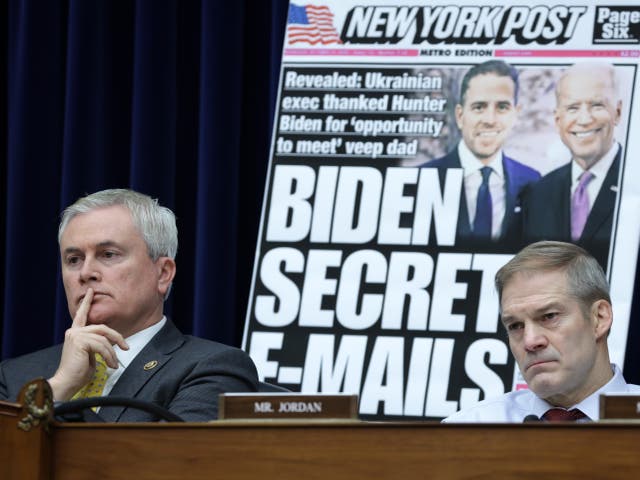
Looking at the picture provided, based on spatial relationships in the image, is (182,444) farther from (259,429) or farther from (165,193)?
(165,193)

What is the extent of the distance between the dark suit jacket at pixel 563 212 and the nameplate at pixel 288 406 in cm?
180

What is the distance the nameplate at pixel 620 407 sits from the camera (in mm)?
1615

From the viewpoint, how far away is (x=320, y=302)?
3576mm

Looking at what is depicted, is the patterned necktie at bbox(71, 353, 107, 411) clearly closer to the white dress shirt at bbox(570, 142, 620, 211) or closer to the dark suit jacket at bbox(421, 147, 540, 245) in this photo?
the dark suit jacket at bbox(421, 147, 540, 245)

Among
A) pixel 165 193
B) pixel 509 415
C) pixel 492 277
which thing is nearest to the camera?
pixel 509 415

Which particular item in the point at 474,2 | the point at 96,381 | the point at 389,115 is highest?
the point at 474,2

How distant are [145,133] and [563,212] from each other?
1498 millimetres

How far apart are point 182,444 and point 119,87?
292 centimetres

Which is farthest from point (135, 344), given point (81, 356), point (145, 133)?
point (145, 133)

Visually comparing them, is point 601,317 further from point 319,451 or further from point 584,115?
point 319,451

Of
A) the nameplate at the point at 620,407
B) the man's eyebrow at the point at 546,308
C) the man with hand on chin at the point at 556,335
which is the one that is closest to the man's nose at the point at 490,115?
the man with hand on chin at the point at 556,335

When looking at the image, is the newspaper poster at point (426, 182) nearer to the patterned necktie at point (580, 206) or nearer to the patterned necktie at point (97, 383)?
the patterned necktie at point (580, 206)

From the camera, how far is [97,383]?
2.84 meters

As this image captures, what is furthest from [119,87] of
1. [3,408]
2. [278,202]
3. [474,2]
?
[3,408]
